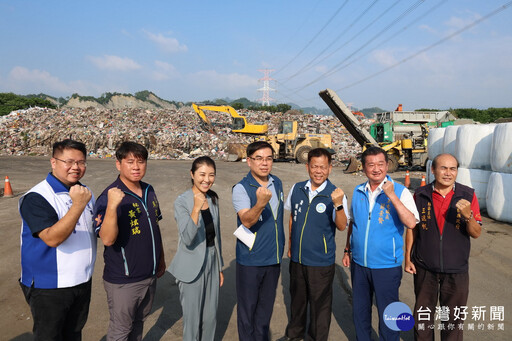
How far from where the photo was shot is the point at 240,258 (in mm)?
2438

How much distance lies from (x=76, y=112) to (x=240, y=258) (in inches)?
A: 1025

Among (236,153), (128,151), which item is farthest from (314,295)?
(236,153)

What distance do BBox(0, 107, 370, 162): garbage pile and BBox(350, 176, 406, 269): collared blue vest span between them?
48.4 ft

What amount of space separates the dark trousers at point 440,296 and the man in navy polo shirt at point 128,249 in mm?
2073

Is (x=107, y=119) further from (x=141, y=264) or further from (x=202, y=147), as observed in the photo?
(x=141, y=264)

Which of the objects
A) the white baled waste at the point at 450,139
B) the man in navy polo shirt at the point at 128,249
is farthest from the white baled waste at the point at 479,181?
the man in navy polo shirt at the point at 128,249

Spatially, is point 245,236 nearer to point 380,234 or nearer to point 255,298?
point 255,298

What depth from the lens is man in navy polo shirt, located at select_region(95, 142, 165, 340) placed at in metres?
2.08

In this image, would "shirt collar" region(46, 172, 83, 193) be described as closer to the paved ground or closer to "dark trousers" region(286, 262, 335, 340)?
the paved ground

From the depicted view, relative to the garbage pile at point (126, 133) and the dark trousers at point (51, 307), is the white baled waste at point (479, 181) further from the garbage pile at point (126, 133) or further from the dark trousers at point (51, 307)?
the garbage pile at point (126, 133)

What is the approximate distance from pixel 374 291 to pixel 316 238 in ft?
2.06

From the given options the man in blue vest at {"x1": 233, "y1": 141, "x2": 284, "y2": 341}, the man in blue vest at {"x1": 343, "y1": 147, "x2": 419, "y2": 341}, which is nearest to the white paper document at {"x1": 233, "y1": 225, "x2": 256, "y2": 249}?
the man in blue vest at {"x1": 233, "y1": 141, "x2": 284, "y2": 341}

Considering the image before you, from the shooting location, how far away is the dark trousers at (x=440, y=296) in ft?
7.64

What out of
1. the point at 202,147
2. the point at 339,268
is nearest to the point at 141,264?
the point at 339,268
